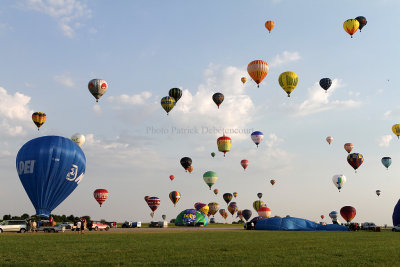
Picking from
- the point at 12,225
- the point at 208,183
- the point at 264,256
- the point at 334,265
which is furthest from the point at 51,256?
the point at 208,183

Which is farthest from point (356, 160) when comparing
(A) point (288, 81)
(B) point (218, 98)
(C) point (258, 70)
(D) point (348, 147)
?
(C) point (258, 70)

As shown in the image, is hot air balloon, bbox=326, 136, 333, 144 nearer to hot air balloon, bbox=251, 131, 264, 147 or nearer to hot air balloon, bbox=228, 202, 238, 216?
hot air balloon, bbox=251, 131, 264, 147

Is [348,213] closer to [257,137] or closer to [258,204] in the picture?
[257,137]

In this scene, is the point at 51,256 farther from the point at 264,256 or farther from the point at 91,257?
the point at 264,256

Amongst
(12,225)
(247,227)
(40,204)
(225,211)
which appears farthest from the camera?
(225,211)

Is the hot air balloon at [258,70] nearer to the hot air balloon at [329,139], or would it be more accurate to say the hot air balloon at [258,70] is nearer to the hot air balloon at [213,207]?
the hot air balloon at [329,139]

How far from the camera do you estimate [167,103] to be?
67250mm

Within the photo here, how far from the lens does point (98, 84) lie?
60.8m

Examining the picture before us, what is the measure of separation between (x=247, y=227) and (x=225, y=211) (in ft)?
242

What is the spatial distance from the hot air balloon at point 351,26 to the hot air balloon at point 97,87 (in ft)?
132

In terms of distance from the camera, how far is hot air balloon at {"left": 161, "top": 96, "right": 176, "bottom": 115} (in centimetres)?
6726

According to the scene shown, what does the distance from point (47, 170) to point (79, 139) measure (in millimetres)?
26545

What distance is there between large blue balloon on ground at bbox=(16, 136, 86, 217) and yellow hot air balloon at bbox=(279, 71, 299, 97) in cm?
3131

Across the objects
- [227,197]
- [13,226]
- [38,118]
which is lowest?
[13,226]
